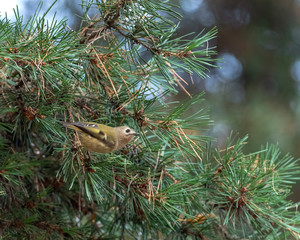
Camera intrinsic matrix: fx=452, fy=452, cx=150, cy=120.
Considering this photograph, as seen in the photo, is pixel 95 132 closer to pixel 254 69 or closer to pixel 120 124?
pixel 120 124

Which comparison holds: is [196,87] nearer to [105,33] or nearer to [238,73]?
[238,73]

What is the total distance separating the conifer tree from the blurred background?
59.8 inches

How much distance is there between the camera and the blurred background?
110 inches

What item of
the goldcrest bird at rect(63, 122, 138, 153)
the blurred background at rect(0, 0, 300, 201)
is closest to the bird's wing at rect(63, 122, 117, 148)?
the goldcrest bird at rect(63, 122, 138, 153)

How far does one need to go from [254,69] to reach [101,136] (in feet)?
7.32

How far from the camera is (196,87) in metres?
2.85

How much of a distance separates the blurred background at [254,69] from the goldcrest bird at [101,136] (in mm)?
1661

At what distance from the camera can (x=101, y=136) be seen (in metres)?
0.99

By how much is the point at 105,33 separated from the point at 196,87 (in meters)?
1.84

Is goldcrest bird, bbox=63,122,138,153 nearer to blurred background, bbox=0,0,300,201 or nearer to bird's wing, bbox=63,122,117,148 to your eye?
bird's wing, bbox=63,122,117,148

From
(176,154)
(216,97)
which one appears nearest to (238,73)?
(216,97)

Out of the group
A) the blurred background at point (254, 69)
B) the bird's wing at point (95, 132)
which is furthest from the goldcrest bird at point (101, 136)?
the blurred background at point (254, 69)

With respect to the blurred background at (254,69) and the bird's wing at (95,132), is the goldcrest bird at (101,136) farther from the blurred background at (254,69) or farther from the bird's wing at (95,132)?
the blurred background at (254,69)

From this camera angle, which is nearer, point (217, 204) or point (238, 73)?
point (217, 204)
